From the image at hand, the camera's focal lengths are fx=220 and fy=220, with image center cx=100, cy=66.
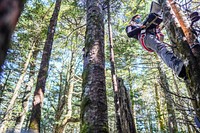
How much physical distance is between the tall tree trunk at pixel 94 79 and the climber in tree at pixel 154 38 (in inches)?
34.8

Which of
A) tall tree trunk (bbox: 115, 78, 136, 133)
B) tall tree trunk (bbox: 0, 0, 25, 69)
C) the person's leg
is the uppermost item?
the person's leg

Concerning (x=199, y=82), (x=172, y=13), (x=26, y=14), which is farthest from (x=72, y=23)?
(x=199, y=82)

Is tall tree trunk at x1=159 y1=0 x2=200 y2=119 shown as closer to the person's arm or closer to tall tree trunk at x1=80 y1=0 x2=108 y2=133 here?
tall tree trunk at x1=80 y1=0 x2=108 y2=133

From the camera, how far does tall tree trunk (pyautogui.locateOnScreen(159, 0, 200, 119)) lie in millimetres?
2420

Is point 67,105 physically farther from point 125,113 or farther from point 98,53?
point 98,53

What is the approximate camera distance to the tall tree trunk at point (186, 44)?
2420mm

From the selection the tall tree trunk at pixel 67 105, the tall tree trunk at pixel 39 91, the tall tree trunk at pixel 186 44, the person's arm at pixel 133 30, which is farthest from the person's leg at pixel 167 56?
the tall tree trunk at pixel 67 105

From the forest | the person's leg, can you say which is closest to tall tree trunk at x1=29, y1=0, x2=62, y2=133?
the forest

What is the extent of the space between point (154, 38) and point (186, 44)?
1.92m

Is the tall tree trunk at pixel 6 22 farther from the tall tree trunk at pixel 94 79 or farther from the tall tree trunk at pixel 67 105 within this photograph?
the tall tree trunk at pixel 67 105

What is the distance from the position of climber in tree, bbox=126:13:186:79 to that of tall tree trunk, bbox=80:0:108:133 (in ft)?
2.90

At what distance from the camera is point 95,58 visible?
3.21 m

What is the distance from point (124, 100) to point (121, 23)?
6.59 meters

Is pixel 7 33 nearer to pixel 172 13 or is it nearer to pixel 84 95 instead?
pixel 84 95
